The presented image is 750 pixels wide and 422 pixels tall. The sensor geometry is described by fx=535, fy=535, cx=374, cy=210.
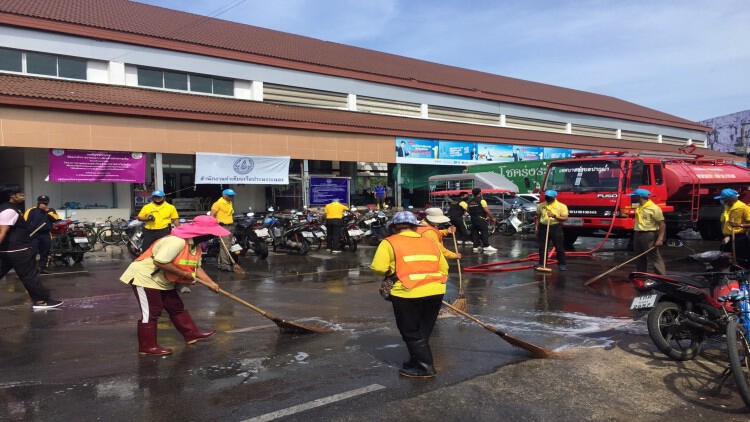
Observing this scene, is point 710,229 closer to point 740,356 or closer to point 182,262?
point 740,356

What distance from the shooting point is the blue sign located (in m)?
19.2

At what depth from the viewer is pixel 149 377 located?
456 centimetres

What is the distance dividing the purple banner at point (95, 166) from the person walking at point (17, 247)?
898 cm

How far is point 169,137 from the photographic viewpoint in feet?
56.2

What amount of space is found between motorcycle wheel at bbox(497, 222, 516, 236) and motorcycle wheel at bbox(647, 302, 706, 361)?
1369 centimetres

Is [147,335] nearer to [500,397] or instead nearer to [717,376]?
[500,397]

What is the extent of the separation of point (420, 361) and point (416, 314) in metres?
0.40

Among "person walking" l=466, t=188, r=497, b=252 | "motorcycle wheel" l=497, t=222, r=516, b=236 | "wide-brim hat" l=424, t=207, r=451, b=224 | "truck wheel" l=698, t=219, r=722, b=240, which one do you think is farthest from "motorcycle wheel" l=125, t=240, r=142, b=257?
"truck wheel" l=698, t=219, r=722, b=240

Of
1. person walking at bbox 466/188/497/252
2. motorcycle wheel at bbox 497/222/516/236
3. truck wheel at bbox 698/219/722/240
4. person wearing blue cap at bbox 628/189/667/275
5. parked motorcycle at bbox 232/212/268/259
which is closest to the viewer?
person wearing blue cap at bbox 628/189/667/275

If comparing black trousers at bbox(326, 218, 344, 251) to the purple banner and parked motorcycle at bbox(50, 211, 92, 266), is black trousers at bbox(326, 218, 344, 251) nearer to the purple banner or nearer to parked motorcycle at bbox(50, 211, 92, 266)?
parked motorcycle at bbox(50, 211, 92, 266)

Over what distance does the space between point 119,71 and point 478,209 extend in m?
13.3

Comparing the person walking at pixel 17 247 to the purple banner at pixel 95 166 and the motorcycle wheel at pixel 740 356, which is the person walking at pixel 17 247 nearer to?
the motorcycle wheel at pixel 740 356

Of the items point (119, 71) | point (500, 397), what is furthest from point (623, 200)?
point (119, 71)

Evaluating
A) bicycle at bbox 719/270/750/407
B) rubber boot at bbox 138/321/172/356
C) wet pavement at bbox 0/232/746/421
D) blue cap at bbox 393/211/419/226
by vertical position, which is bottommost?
wet pavement at bbox 0/232/746/421
